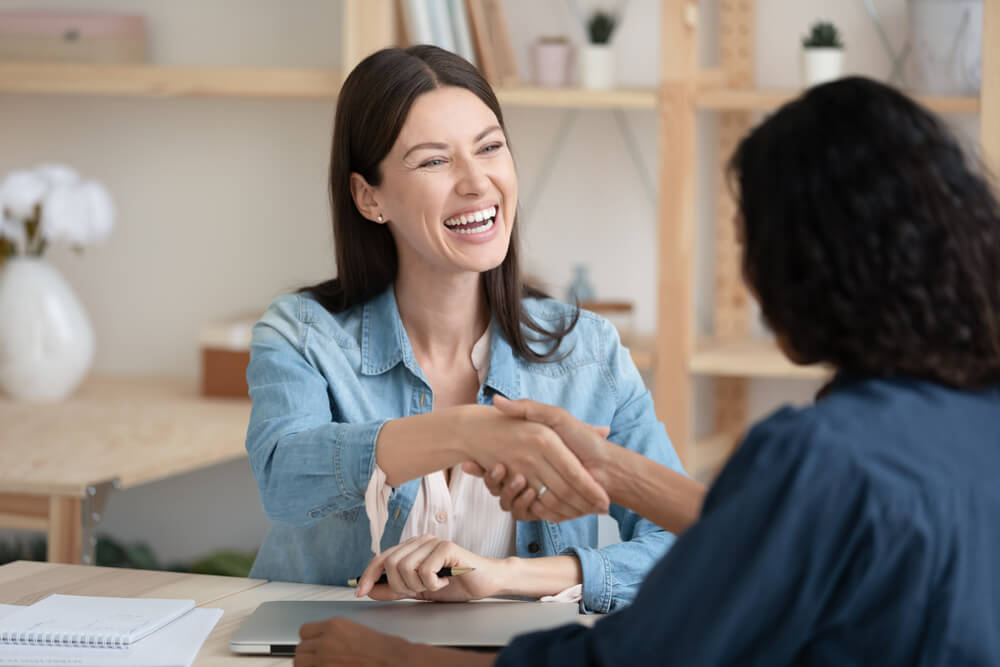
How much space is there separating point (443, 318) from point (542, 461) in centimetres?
44

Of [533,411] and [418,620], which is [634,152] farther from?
[418,620]

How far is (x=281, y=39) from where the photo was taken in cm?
316

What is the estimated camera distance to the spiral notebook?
122 centimetres

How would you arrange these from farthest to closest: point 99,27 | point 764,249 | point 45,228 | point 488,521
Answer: point 99,27, point 45,228, point 488,521, point 764,249

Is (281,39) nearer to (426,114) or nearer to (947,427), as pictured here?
(426,114)

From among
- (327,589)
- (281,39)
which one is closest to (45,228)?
(281,39)

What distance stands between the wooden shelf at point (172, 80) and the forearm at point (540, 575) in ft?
5.39

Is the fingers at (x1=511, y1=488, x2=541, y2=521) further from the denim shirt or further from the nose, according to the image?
the nose

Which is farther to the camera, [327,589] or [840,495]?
[327,589]

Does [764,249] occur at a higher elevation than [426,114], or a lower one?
lower

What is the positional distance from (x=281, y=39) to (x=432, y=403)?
1.76 meters

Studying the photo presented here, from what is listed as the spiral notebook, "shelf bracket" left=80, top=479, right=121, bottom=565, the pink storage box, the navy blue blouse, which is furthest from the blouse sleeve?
the pink storage box

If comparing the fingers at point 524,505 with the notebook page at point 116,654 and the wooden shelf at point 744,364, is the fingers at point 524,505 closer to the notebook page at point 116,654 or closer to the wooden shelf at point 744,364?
the notebook page at point 116,654

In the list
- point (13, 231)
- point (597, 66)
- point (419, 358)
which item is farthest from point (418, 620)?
point (13, 231)
